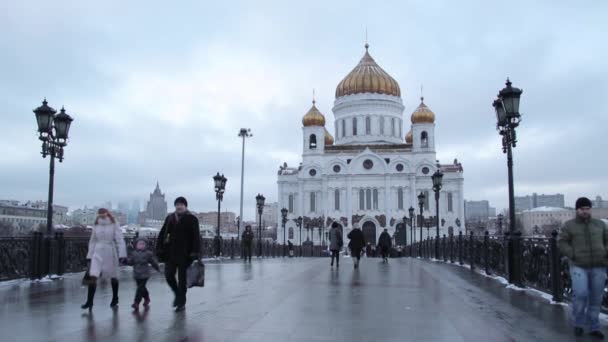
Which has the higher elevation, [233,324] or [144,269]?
[144,269]

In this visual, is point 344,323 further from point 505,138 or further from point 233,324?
point 505,138

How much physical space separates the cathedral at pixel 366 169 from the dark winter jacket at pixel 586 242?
59539 millimetres

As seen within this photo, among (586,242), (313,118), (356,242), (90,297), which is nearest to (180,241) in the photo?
(90,297)

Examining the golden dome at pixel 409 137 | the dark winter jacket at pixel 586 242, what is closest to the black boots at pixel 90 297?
the dark winter jacket at pixel 586 242

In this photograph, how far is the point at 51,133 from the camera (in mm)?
16406

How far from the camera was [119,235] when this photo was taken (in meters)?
9.01

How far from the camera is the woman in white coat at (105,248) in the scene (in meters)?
8.81

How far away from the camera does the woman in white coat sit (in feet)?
28.9

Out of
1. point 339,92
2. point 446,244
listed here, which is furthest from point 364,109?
point 446,244

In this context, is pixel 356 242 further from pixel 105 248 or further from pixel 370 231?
pixel 370 231

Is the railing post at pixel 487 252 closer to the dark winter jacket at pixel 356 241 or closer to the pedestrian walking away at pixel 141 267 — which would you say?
the dark winter jacket at pixel 356 241

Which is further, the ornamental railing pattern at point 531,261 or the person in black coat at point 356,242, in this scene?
the person in black coat at point 356,242

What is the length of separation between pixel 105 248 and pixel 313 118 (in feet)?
216

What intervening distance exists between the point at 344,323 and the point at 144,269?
346 centimetres
